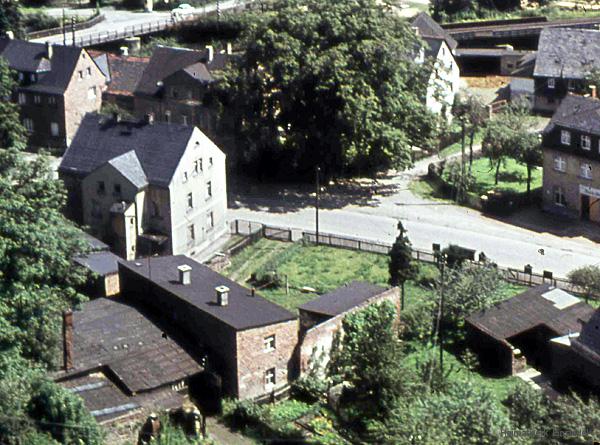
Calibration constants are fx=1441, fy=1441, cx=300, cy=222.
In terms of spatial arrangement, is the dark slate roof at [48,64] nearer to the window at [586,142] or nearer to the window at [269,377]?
the window at [586,142]

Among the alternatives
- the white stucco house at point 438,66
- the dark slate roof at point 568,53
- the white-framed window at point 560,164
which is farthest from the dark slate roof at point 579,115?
the dark slate roof at point 568,53

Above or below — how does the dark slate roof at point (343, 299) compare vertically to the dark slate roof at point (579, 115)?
below

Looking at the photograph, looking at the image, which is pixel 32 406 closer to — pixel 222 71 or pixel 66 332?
pixel 66 332

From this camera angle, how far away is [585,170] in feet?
259

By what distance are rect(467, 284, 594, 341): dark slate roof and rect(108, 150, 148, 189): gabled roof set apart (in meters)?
18.5

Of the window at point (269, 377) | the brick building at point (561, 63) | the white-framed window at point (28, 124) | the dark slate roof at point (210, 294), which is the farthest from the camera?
the brick building at point (561, 63)

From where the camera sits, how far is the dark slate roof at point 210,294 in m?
Result: 56.1

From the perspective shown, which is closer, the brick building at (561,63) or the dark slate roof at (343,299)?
the dark slate roof at (343,299)

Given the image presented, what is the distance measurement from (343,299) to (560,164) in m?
23.9

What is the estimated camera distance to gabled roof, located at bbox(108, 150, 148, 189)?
7075 cm

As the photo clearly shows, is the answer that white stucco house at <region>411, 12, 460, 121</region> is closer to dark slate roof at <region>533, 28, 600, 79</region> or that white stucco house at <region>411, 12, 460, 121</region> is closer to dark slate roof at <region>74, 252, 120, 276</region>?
dark slate roof at <region>533, 28, 600, 79</region>

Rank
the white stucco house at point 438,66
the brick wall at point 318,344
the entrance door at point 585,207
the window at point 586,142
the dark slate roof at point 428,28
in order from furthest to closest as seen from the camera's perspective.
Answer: the dark slate roof at point 428,28 < the white stucco house at point 438,66 < the entrance door at point 585,207 < the window at point 586,142 < the brick wall at point 318,344

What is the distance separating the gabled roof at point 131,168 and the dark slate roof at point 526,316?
18457mm

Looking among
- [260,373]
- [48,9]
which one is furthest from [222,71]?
[48,9]
